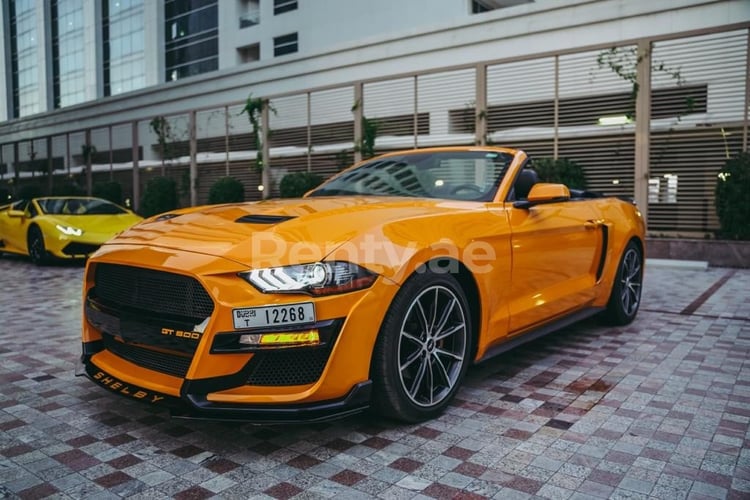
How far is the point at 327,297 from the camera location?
2611mm

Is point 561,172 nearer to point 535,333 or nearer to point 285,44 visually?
point 535,333

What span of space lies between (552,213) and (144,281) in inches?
103

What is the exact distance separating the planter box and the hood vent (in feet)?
31.6

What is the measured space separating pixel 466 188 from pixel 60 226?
8514mm

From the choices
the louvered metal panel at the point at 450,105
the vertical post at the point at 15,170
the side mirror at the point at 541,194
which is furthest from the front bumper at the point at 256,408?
the vertical post at the point at 15,170

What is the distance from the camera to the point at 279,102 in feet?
59.0

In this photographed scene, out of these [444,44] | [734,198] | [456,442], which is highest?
[444,44]

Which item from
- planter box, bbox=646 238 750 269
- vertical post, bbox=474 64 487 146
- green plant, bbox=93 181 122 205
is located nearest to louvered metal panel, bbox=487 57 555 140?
vertical post, bbox=474 64 487 146

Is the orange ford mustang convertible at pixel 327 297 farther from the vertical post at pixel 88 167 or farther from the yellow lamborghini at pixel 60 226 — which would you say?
the vertical post at pixel 88 167

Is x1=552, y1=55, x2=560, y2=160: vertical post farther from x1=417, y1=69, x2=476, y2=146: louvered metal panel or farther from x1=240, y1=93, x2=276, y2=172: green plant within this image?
x1=240, y1=93, x2=276, y2=172: green plant

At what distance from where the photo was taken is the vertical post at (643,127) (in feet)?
38.3

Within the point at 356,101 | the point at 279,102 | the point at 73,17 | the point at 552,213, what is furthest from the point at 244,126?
the point at 73,17

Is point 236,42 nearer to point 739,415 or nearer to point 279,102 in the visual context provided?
point 279,102

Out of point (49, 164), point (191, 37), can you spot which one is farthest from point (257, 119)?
point (191, 37)
